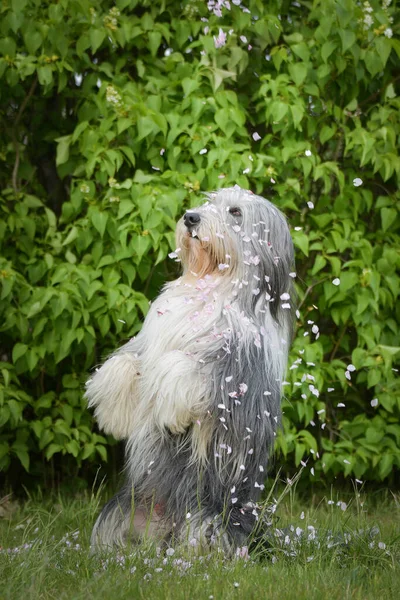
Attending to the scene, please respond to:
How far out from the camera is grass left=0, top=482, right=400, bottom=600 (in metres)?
3.28

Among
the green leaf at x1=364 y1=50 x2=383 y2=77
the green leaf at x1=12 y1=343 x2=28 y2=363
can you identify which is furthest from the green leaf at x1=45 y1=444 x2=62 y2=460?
the green leaf at x1=364 y1=50 x2=383 y2=77

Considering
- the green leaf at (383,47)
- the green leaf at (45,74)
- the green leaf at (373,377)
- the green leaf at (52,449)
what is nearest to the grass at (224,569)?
the green leaf at (52,449)

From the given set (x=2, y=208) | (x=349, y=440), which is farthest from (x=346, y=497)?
(x=2, y=208)

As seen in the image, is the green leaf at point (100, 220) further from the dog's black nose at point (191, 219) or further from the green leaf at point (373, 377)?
the green leaf at point (373, 377)

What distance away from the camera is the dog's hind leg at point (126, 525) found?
3793mm

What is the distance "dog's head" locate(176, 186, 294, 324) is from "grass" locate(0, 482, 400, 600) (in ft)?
3.22

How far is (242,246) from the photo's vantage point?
154 inches

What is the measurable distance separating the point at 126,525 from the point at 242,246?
3.92ft

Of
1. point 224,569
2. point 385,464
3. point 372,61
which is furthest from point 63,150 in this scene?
point 224,569

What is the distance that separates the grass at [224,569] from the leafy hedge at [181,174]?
3.45ft

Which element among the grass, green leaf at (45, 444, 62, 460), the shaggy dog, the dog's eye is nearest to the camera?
the grass

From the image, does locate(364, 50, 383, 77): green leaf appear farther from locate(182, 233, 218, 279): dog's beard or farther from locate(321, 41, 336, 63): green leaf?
locate(182, 233, 218, 279): dog's beard

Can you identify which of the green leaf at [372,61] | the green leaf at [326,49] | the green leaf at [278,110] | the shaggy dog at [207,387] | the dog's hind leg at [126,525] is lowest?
the dog's hind leg at [126,525]

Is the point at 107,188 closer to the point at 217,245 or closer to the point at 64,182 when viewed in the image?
the point at 64,182
